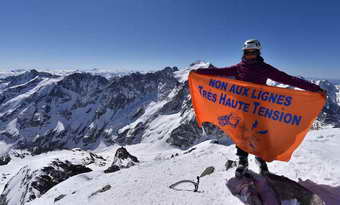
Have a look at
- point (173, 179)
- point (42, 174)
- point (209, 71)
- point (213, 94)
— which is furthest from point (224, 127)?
point (42, 174)

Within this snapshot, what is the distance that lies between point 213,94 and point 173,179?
220 inches

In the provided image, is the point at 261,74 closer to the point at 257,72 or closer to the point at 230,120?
the point at 257,72

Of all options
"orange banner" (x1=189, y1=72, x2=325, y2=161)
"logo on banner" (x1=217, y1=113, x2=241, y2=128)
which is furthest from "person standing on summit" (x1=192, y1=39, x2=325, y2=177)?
"logo on banner" (x1=217, y1=113, x2=241, y2=128)

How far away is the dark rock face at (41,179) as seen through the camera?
136 ft

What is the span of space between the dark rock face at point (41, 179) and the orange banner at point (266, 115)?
4021cm

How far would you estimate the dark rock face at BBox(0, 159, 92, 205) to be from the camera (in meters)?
41.6

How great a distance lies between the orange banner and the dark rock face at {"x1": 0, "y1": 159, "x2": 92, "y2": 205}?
40209mm

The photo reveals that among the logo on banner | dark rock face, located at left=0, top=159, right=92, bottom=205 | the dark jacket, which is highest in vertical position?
the dark jacket

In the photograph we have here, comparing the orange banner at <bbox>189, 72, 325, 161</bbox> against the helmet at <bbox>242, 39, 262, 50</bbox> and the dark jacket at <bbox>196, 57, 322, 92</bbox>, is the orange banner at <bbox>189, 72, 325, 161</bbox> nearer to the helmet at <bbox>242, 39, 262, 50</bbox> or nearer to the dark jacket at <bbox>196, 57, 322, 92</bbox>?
the dark jacket at <bbox>196, 57, 322, 92</bbox>

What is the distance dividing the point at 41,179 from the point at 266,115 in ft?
155

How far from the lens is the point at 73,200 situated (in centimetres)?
1441

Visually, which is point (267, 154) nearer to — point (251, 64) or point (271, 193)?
point (271, 193)

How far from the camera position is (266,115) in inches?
309

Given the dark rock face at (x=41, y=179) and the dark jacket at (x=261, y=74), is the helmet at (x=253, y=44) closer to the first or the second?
the dark jacket at (x=261, y=74)
